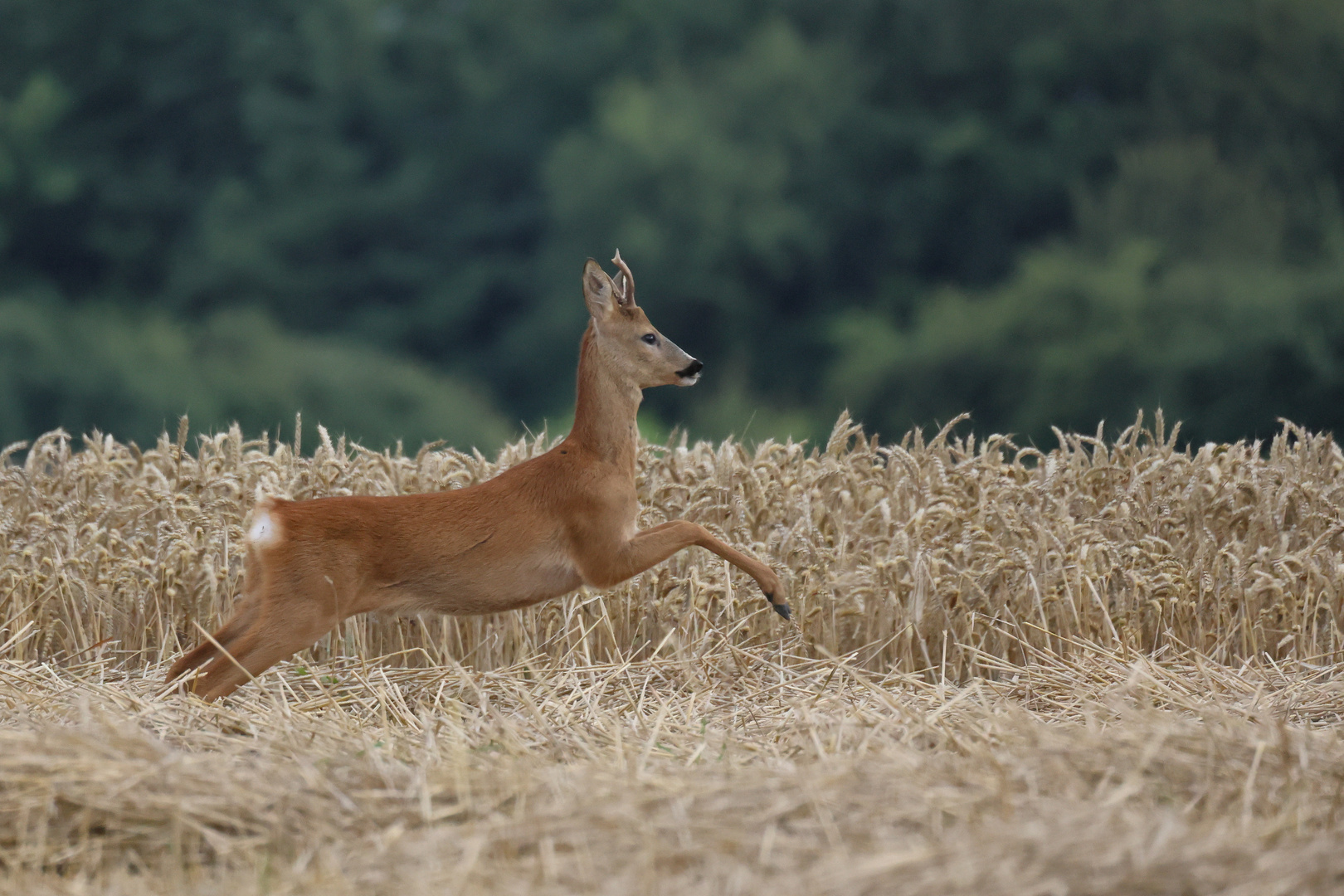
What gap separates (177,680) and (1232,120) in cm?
2757

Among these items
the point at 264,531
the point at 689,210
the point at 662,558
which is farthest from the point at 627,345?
the point at 689,210

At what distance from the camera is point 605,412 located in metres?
6.78

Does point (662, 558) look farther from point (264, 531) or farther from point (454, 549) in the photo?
point (264, 531)

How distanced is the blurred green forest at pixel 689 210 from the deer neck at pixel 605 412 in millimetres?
21220

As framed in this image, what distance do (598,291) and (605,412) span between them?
1.81 feet

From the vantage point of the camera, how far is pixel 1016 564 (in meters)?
7.43

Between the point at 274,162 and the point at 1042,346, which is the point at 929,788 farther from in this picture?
the point at 274,162

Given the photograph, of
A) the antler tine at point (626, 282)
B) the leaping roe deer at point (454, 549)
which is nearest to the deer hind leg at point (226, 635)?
the leaping roe deer at point (454, 549)

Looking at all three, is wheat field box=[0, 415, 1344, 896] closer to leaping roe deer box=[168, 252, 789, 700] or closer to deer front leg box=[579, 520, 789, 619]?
leaping roe deer box=[168, 252, 789, 700]

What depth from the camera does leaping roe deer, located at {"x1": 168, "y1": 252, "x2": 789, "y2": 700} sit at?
623cm

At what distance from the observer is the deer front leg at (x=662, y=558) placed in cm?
645

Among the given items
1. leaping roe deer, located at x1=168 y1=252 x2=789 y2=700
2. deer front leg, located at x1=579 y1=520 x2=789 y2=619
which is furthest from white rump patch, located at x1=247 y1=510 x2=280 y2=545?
deer front leg, located at x1=579 y1=520 x2=789 y2=619

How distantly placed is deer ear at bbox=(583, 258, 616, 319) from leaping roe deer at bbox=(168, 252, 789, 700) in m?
0.21

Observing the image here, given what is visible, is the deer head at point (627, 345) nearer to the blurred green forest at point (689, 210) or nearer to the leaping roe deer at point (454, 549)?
the leaping roe deer at point (454, 549)
